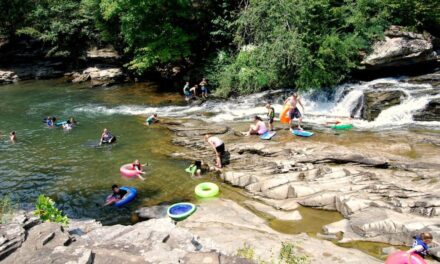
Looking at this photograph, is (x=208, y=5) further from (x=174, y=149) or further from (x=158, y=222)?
(x=158, y=222)

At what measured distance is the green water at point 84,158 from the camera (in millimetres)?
12836

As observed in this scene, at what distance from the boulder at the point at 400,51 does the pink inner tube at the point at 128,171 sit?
45.3 feet

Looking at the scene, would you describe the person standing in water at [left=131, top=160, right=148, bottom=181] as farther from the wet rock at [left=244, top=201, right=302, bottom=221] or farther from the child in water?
the child in water

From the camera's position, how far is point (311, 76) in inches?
818

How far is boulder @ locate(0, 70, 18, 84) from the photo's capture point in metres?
36.1

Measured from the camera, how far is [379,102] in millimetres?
18516

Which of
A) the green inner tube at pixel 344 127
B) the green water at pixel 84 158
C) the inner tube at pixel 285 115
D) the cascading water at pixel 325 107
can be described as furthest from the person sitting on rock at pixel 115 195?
the green inner tube at pixel 344 127

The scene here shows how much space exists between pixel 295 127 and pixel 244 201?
6112 mm

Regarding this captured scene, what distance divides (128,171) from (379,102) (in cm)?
1227

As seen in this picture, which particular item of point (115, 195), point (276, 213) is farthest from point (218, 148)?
point (276, 213)

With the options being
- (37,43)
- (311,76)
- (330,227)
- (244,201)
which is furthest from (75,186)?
(37,43)

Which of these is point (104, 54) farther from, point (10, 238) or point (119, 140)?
point (10, 238)

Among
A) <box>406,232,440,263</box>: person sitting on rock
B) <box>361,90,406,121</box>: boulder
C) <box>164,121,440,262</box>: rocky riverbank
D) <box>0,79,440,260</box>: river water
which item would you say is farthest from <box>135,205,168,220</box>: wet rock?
<box>361,90,406,121</box>: boulder

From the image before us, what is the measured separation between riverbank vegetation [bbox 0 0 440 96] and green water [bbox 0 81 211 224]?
4.02m
